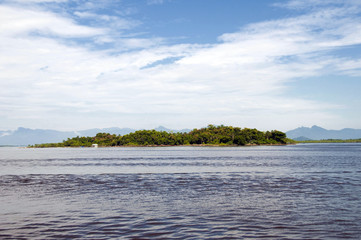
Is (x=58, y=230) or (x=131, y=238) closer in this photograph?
(x=131, y=238)

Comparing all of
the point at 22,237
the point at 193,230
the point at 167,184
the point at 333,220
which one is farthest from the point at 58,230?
the point at 167,184

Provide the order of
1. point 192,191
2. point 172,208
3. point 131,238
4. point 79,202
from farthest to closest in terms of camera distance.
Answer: point 192,191 → point 79,202 → point 172,208 → point 131,238

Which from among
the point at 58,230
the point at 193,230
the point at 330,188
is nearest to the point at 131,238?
the point at 193,230

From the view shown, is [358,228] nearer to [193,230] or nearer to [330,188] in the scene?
[193,230]

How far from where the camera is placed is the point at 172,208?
23.3m

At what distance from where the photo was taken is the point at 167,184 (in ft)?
122

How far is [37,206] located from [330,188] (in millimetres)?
26125

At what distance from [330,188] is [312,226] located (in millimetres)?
15981

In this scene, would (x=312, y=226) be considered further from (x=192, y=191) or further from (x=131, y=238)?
(x=192, y=191)

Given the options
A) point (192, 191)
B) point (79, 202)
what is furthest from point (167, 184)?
point (79, 202)

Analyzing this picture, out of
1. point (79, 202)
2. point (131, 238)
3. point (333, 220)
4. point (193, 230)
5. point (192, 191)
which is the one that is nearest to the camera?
point (131, 238)

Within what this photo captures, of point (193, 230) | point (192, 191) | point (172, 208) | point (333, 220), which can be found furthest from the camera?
point (192, 191)

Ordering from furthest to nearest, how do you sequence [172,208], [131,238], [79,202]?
[79,202] < [172,208] < [131,238]

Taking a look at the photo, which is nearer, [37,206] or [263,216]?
[263,216]
